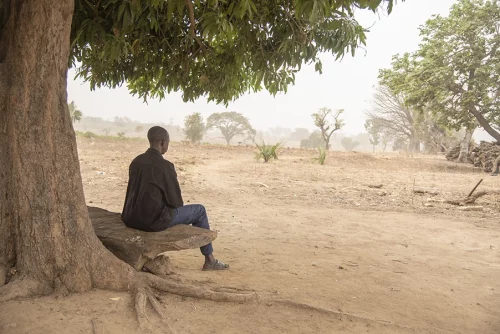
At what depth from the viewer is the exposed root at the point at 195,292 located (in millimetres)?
3031

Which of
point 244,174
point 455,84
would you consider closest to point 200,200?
point 244,174

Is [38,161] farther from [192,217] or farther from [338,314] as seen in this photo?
[338,314]

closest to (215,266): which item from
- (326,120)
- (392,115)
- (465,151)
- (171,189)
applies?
(171,189)

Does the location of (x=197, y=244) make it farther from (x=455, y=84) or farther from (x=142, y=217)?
(x=455, y=84)

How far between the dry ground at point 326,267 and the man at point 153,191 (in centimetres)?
64

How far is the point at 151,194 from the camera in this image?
3.31 metres

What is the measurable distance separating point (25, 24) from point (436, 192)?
392 inches

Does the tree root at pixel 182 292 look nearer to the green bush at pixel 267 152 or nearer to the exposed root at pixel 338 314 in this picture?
the exposed root at pixel 338 314

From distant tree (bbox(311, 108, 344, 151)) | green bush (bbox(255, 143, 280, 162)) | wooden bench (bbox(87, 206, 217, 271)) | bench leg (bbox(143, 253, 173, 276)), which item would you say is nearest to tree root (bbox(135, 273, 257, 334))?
wooden bench (bbox(87, 206, 217, 271))

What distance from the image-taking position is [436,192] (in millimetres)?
10117

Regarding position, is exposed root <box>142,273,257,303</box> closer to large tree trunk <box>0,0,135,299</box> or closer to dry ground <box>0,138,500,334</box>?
dry ground <box>0,138,500,334</box>

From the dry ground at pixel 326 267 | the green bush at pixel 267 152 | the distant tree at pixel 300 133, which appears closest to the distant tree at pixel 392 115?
the green bush at pixel 267 152

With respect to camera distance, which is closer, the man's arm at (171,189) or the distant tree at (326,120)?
the man's arm at (171,189)

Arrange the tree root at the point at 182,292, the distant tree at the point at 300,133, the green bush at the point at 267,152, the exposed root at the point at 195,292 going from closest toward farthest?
the tree root at the point at 182,292 → the exposed root at the point at 195,292 → the green bush at the point at 267,152 → the distant tree at the point at 300,133
